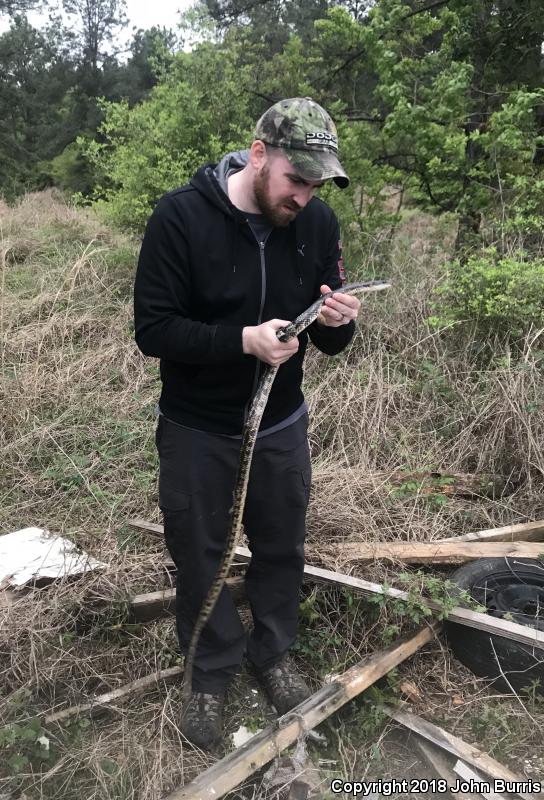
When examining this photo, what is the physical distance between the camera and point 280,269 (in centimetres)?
200

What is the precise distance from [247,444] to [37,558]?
1.70 metres

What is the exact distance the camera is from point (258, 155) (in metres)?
1.87

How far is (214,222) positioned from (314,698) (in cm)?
190

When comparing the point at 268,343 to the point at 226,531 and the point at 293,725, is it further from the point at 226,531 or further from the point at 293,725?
the point at 293,725

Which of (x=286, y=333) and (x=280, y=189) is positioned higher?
(x=280, y=189)

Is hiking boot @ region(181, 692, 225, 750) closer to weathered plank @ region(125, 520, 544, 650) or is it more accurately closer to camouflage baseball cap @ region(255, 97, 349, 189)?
weathered plank @ region(125, 520, 544, 650)

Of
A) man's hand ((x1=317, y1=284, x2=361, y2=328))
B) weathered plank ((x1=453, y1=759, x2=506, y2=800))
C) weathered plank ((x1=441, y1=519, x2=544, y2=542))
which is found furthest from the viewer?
weathered plank ((x1=441, y1=519, x2=544, y2=542))

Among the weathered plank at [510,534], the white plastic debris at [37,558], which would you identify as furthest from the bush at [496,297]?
the white plastic debris at [37,558]

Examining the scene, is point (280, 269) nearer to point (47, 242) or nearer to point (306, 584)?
point (306, 584)

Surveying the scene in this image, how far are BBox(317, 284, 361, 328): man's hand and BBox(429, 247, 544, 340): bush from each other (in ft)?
8.89

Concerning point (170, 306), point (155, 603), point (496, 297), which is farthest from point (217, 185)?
point (496, 297)

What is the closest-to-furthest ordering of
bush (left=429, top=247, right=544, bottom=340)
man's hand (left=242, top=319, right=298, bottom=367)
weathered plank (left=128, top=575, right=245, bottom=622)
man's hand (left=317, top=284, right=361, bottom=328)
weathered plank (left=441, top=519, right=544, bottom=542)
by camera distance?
man's hand (left=242, top=319, right=298, bottom=367)
man's hand (left=317, top=284, right=361, bottom=328)
weathered plank (left=128, top=575, right=245, bottom=622)
weathered plank (left=441, top=519, right=544, bottom=542)
bush (left=429, top=247, right=544, bottom=340)

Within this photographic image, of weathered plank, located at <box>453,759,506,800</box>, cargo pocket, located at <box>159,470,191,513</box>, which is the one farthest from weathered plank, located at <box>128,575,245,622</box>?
weathered plank, located at <box>453,759,506,800</box>

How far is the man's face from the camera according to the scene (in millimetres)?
1832
